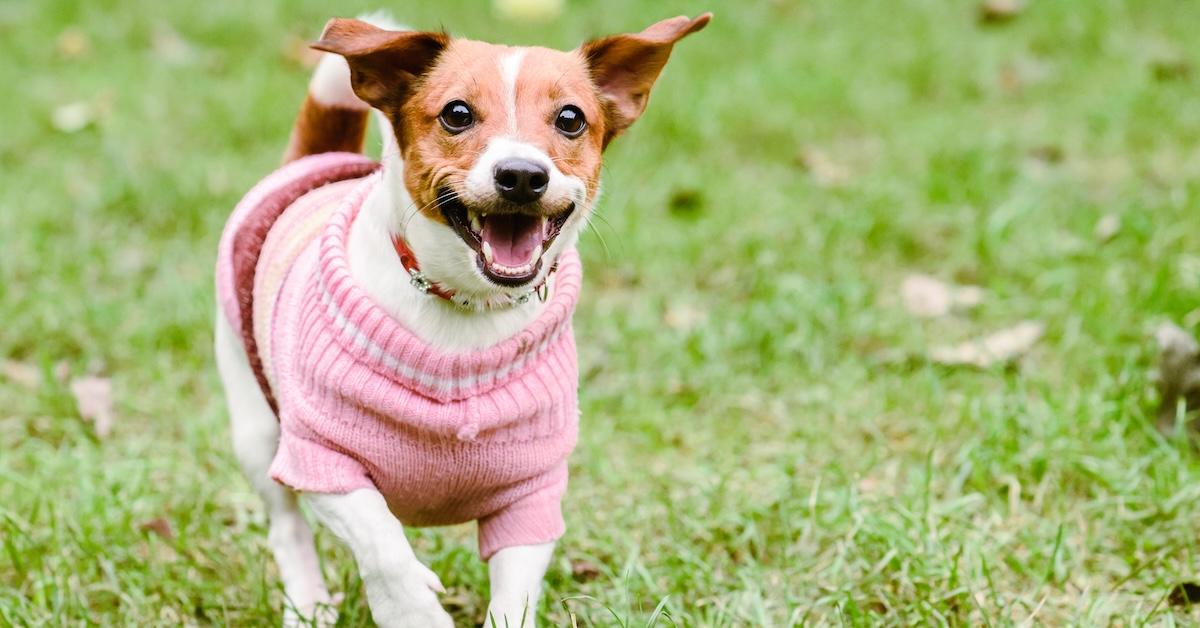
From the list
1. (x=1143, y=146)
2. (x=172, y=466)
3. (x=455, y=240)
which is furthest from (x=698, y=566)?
(x=1143, y=146)

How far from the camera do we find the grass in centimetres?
285

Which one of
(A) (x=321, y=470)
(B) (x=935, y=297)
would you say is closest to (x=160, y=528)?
(A) (x=321, y=470)

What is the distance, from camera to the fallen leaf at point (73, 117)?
5.54 m

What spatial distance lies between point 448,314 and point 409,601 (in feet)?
1.67

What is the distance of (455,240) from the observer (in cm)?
230

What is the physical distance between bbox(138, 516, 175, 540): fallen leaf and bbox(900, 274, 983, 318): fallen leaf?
232 cm

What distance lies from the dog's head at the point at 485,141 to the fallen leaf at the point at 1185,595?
56.3 inches

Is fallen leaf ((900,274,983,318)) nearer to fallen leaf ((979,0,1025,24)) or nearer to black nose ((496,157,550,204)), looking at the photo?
black nose ((496,157,550,204))

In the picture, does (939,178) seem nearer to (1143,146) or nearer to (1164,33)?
(1143,146)

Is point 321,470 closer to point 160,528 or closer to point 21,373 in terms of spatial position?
point 160,528

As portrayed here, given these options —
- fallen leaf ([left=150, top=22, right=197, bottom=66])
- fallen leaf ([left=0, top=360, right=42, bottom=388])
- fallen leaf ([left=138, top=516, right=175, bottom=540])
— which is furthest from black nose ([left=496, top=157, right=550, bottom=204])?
fallen leaf ([left=150, top=22, right=197, bottom=66])

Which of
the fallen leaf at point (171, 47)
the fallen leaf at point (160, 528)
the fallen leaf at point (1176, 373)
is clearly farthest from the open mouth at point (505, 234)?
the fallen leaf at point (171, 47)

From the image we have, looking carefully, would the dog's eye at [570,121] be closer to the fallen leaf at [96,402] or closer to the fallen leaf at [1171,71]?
the fallen leaf at [96,402]

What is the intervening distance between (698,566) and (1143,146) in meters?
3.25
